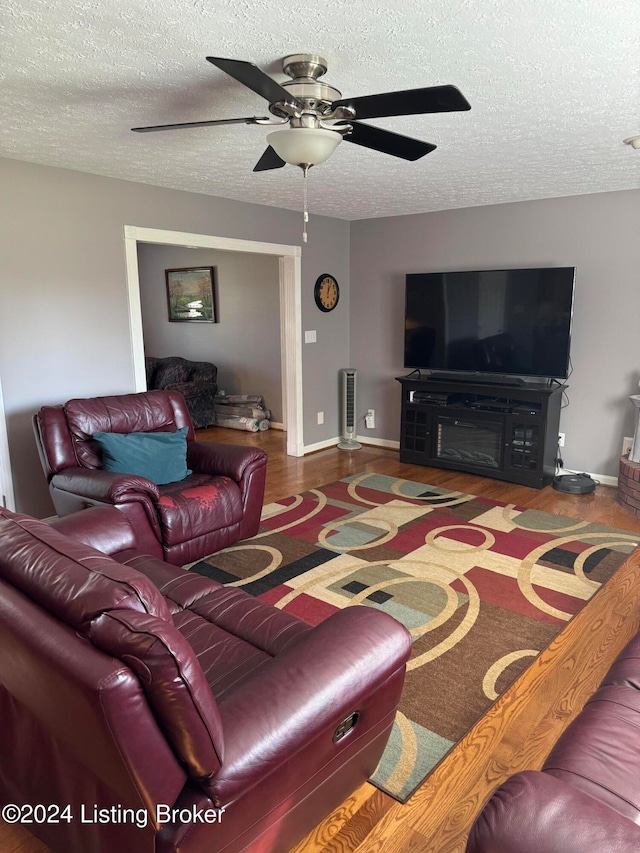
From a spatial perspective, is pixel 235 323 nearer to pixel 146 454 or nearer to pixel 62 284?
pixel 62 284

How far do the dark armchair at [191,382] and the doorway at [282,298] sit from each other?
1.63 metres

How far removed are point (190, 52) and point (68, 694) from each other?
2029 mm

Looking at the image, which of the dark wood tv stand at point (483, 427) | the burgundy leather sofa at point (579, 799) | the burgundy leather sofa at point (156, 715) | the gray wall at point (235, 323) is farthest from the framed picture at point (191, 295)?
the burgundy leather sofa at point (579, 799)

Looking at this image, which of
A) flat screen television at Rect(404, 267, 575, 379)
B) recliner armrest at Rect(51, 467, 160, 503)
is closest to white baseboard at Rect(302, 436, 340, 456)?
flat screen television at Rect(404, 267, 575, 379)


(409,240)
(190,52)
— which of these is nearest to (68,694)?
(190,52)

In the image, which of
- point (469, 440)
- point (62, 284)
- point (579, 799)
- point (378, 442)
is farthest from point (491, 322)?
point (579, 799)

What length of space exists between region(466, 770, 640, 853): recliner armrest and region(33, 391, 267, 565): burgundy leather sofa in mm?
2338

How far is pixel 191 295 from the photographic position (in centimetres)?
767

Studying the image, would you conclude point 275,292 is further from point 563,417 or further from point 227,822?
point 227,822

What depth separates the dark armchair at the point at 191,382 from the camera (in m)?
6.91

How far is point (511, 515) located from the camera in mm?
4133

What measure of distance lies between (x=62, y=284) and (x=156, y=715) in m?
3.40

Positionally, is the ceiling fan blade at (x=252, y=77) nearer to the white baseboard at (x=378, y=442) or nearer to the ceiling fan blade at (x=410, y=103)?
the ceiling fan blade at (x=410, y=103)

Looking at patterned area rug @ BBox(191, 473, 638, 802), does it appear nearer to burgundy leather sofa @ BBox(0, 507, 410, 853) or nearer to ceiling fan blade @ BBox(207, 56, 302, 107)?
burgundy leather sofa @ BBox(0, 507, 410, 853)
